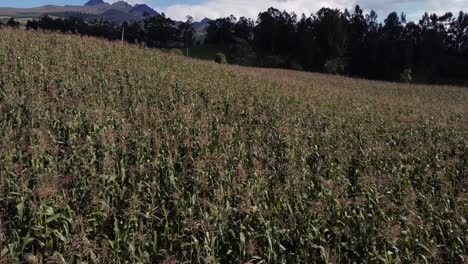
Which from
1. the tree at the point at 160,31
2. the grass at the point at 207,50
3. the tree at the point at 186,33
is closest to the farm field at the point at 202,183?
the grass at the point at 207,50

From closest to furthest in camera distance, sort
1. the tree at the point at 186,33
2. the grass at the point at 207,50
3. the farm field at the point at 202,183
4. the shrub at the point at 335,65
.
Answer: the farm field at the point at 202,183
the shrub at the point at 335,65
the grass at the point at 207,50
the tree at the point at 186,33

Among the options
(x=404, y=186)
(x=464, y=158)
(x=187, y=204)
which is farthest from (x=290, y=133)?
(x=187, y=204)

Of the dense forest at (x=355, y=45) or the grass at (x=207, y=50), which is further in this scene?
the grass at (x=207, y=50)

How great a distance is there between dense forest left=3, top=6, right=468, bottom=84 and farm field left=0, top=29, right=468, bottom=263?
52441mm

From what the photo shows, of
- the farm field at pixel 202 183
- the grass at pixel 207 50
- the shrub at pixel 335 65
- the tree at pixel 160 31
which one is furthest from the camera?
the tree at pixel 160 31

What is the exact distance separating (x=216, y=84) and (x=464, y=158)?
8.47 meters

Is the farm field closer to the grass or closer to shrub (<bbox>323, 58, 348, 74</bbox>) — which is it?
shrub (<bbox>323, 58, 348, 74</bbox>)

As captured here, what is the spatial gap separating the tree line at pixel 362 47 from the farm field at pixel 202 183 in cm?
5364

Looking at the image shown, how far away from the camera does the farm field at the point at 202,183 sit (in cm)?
411

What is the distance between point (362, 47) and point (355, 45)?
5.76 ft

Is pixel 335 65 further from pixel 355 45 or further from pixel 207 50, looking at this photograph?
pixel 207 50

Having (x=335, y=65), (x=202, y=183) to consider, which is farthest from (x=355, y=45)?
(x=202, y=183)

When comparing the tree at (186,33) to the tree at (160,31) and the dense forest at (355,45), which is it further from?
the dense forest at (355,45)

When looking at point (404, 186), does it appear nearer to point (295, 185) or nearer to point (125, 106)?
point (295, 185)
